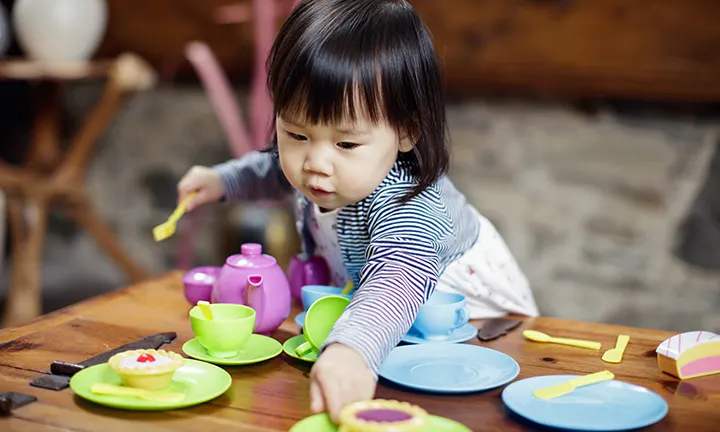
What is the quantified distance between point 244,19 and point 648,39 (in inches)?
53.4

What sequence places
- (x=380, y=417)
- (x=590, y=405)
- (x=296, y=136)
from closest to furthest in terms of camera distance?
(x=380, y=417) → (x=590, y=405) → (x=296, y=136)


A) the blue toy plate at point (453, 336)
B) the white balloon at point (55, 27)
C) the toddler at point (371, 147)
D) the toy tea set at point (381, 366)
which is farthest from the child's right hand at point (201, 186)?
the white balloon at point (55, 27)

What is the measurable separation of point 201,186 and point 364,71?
→ 0.51 m

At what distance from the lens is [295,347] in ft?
3.51

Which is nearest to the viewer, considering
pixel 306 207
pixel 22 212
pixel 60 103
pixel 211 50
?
pixel 306 207

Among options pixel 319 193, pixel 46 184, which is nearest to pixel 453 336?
pixel 319 193

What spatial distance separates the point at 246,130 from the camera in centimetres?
298

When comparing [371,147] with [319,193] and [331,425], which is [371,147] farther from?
[331,425]

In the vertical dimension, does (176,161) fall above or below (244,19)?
below

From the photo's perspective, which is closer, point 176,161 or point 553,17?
point 553,17

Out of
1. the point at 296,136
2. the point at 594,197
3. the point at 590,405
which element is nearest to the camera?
the point at 590,405

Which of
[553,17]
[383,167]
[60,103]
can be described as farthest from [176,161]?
[383,167]

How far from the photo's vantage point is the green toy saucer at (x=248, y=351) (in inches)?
39.3

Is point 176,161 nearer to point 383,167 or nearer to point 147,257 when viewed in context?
point 147,257
